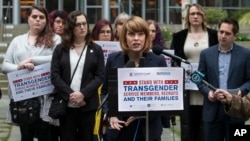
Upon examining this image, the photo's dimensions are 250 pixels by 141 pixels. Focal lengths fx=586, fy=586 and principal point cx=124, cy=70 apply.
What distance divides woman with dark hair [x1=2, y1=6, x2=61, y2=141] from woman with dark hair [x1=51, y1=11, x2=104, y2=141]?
0.32m

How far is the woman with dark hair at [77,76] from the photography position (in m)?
6.86

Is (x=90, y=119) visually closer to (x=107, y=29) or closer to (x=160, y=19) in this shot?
(x=107, y=29)

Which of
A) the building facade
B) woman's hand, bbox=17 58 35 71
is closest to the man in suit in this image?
A: woman's hand, bbox=17 58 35 71

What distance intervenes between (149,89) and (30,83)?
7.64ft

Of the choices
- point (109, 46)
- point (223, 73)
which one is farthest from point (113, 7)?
point (223, 73)

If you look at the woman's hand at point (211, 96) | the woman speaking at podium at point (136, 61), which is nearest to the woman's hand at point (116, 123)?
the woman speaking at podium at point (136, 61)

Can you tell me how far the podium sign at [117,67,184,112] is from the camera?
5141 millimetres

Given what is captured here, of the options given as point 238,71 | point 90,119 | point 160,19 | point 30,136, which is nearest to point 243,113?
point 238,71

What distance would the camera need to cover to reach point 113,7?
36.1m

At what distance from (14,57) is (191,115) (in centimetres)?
254

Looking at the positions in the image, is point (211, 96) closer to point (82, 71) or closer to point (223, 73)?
point (223, 73)

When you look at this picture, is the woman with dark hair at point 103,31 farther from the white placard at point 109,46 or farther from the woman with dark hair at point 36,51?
the woman with dark hair at point 36,51

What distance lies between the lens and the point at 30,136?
738 centimetres

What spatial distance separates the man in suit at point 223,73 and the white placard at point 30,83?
6.16ft
